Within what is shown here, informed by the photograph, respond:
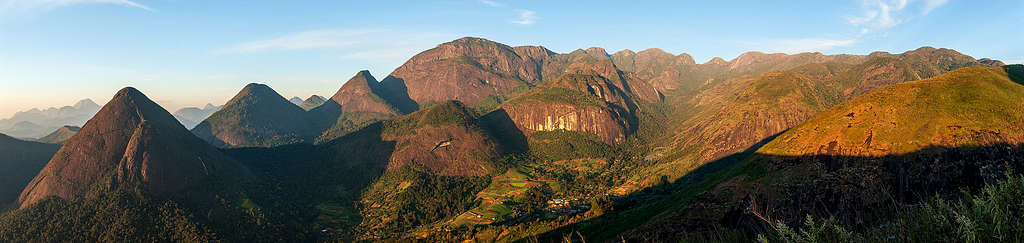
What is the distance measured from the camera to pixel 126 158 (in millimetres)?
152250

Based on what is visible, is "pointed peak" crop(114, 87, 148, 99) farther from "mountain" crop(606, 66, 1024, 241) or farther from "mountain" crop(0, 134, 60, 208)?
"mountain" crop(606, 66, 1024, 241)

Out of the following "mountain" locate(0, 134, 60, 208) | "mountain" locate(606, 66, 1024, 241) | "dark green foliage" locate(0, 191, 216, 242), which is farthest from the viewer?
"mountain" locate(0, 134, 60, 208)

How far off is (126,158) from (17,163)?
2639 inches

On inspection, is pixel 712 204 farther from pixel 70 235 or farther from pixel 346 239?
pixel 70 235

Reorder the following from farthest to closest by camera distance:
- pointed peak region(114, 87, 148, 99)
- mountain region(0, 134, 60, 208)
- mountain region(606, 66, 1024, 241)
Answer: pointed peak region(114, 87, 148, 99), mountain region(0, 134, 60, 208), mountain region(606, 66, 1024, 241)

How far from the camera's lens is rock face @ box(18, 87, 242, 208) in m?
142

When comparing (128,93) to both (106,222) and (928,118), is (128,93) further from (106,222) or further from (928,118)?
(928,118)

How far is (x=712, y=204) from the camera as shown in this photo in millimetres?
85938

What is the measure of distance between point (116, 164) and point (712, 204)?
778 ft

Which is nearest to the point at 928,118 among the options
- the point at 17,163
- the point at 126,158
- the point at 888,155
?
the point at 888,155

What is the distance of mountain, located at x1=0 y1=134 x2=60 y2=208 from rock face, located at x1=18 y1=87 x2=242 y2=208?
1090 cm

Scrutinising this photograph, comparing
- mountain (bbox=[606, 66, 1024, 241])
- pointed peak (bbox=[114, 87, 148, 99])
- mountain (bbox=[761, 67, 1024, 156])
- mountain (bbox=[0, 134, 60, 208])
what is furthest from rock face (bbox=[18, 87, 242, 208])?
mountain (bbox=[761, 67, 1024, 156])

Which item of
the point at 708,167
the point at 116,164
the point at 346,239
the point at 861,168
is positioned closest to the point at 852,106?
the point at 861,168

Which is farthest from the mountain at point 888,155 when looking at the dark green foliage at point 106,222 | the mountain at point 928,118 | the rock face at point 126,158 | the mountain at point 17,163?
the mountain at point 17,163
